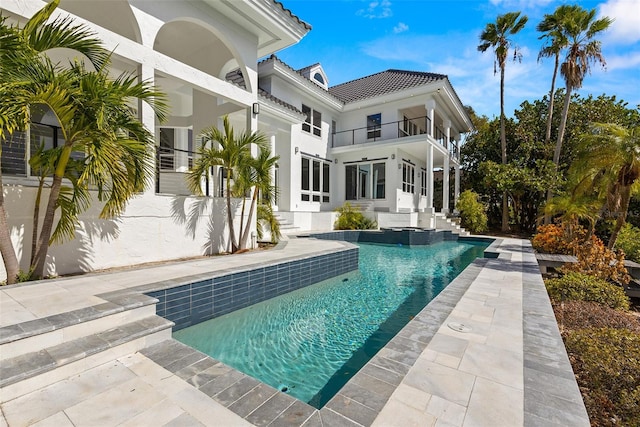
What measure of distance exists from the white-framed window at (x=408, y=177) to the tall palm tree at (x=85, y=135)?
15.0 metres

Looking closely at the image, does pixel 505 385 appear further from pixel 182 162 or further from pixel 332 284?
pixel 182 162

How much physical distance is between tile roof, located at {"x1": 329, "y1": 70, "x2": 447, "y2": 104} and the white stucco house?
0.14 metres

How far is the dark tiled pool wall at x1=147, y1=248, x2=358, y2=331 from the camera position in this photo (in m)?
4.24

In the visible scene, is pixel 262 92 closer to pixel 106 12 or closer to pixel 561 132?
pixel 106 12

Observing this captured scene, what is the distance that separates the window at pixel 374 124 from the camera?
17.8m

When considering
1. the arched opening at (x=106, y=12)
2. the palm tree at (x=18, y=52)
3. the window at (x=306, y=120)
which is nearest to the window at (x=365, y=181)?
the window at (x=306, y=120)

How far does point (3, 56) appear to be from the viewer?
3.55 metres

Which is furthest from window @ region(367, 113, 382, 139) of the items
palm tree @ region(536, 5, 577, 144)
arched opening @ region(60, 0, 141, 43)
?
arched opening @ region(60, 0, 141, 43)

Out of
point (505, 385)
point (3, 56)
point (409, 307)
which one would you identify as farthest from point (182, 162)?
point (505, 385)

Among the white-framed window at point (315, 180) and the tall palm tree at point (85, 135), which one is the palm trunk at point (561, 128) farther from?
the tall palm tree at point (85, 135)

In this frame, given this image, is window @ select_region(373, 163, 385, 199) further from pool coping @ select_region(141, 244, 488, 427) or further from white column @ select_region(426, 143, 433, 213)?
pool coping @ select_region(141, 244, 488, 427)

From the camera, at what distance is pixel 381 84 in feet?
60.5

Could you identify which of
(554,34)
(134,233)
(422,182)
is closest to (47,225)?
(134,233)

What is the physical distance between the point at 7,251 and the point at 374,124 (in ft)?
55.5
